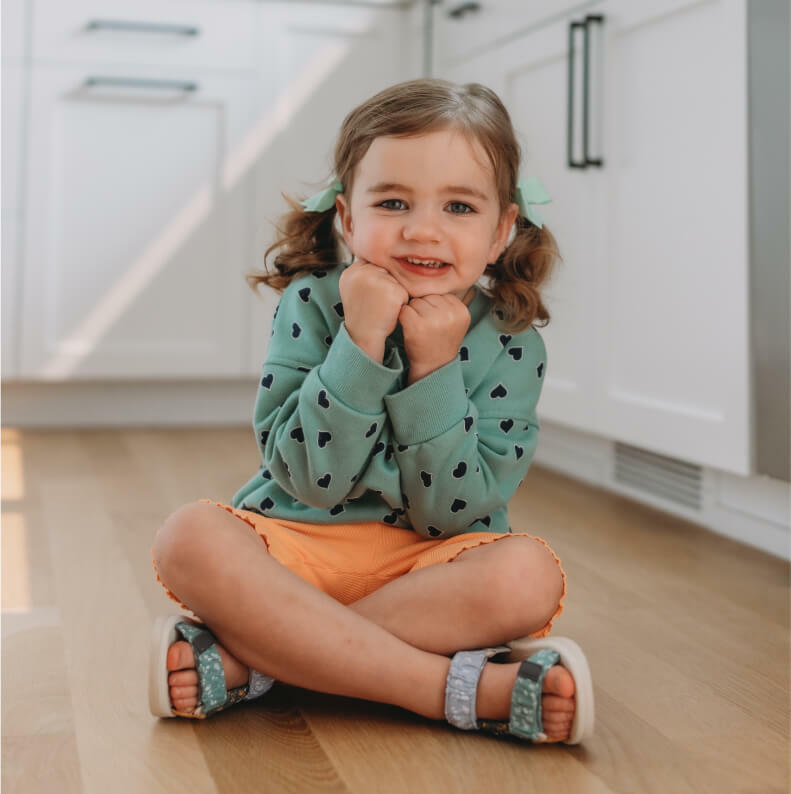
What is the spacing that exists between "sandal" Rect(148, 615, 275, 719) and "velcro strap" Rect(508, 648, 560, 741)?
0.77 ft

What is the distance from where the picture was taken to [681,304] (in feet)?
5.45

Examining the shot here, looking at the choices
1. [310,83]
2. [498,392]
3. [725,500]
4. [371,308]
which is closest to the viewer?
[371,308]

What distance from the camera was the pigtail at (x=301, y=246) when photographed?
111cm

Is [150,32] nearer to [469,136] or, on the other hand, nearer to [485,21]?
[485,21]

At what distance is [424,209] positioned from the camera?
960 millimetres

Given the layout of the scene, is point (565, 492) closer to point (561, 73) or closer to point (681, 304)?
point (681, 304)

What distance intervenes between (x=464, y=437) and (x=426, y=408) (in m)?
0.04

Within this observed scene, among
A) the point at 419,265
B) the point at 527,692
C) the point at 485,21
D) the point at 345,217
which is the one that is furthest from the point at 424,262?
the point at 485,21

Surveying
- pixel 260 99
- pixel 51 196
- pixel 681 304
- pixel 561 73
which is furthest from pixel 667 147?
pixel 51 196

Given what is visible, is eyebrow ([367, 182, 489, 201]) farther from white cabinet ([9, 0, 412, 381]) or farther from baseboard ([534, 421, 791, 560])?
white cabinet ([9, 0, 412, 381])

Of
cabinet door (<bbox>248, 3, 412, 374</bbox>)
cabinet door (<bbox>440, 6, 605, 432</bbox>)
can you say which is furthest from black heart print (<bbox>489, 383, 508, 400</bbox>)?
cabinet door (<bbox>248, 3, 412, 374</bbox>)

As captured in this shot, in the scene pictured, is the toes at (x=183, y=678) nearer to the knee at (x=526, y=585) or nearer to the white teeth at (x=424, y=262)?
the knee at (x=526, y=585)

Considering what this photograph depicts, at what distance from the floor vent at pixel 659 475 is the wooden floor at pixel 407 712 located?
7 centimetres

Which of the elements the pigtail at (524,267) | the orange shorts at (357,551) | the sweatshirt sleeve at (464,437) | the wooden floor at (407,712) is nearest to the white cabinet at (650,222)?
the wooden floor at (407,712)
